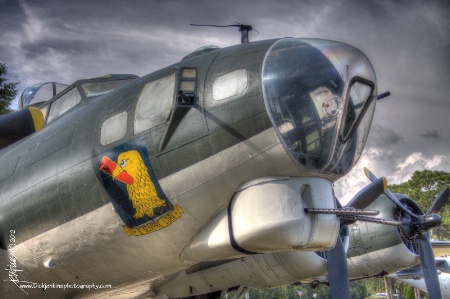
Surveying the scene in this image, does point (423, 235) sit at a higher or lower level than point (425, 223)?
lower

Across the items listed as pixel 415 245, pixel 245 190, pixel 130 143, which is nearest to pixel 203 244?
pixel 245 190

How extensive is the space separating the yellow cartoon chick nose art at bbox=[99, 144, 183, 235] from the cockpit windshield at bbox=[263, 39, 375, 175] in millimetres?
1565

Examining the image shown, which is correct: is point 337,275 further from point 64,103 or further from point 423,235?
point 64,103

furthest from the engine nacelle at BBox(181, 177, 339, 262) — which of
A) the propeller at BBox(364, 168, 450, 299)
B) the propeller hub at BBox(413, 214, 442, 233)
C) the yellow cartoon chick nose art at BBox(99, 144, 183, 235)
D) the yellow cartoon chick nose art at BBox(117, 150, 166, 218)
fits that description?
the propeller hub at BBox(413, 214, 442, 233)

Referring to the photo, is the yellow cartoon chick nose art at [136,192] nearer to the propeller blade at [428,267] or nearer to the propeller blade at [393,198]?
the propeller blade at [393,198]

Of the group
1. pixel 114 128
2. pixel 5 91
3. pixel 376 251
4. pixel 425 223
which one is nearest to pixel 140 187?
pixel 114 128

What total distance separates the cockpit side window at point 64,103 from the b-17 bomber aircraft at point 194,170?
862mm

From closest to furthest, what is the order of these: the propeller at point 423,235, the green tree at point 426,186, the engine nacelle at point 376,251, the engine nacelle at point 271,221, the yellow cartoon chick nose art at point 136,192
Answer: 1. the engine nacelle at point 271,221
2. the yellow cartoon chick nose art at point 136,192
3. the engine nacelle at point 376,251
4. the propeller at point 423,235
5. the green tree at point 426,186

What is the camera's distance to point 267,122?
5566mm

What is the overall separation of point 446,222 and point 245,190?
55876 mm

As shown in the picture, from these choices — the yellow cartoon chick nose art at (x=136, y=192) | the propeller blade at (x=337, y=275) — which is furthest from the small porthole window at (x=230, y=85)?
the propeller blade at (x=337, y=275)

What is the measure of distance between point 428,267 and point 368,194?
14.7 ft

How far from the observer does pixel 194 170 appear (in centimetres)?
592

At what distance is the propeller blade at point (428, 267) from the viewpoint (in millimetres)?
14406
